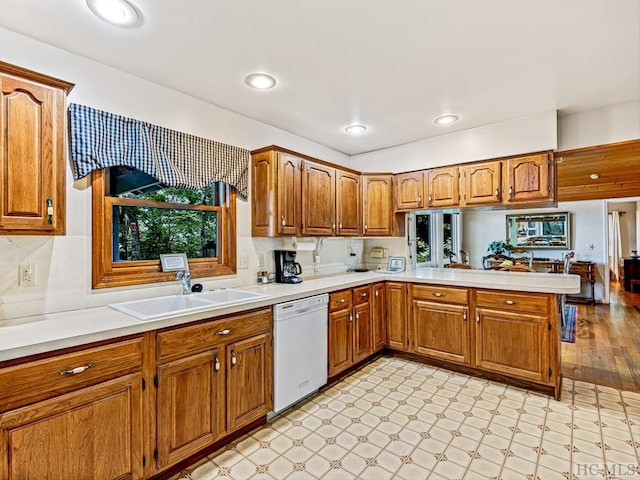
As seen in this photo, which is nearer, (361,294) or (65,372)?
(65,372)

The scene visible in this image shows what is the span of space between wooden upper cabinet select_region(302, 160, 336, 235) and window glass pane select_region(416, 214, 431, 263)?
4.88 feet

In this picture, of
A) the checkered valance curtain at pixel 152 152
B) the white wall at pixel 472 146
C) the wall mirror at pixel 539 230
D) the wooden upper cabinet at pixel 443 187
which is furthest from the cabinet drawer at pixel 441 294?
the wall mirror at pixel 539 230

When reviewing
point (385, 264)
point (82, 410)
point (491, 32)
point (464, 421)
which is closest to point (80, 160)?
point (82, 410)

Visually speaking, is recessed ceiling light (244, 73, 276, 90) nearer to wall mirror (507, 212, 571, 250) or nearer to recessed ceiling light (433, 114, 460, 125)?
recessed ceiling light (433, 114, 460, 125)

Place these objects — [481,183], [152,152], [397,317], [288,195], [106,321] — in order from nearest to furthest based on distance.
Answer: [106,321]
[152,152]
[288,195]
[481,183]
[397,317]

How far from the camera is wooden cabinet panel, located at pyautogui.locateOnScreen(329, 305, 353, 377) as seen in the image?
2.88 meters

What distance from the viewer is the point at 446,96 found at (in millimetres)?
2643

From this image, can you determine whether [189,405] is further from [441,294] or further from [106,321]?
[441,294]

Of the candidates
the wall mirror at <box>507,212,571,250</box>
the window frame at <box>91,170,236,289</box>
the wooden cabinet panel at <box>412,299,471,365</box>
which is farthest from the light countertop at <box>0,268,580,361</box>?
the wall mirror at <box>507,212,571,250</box>

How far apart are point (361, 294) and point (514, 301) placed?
51.7 inches

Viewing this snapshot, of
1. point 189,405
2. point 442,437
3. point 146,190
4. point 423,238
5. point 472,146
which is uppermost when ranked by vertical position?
point 472,146

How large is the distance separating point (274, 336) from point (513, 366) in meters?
2.06

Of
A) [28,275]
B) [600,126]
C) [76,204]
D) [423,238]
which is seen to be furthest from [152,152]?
[600,126]

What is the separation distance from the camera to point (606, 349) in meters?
3.80
